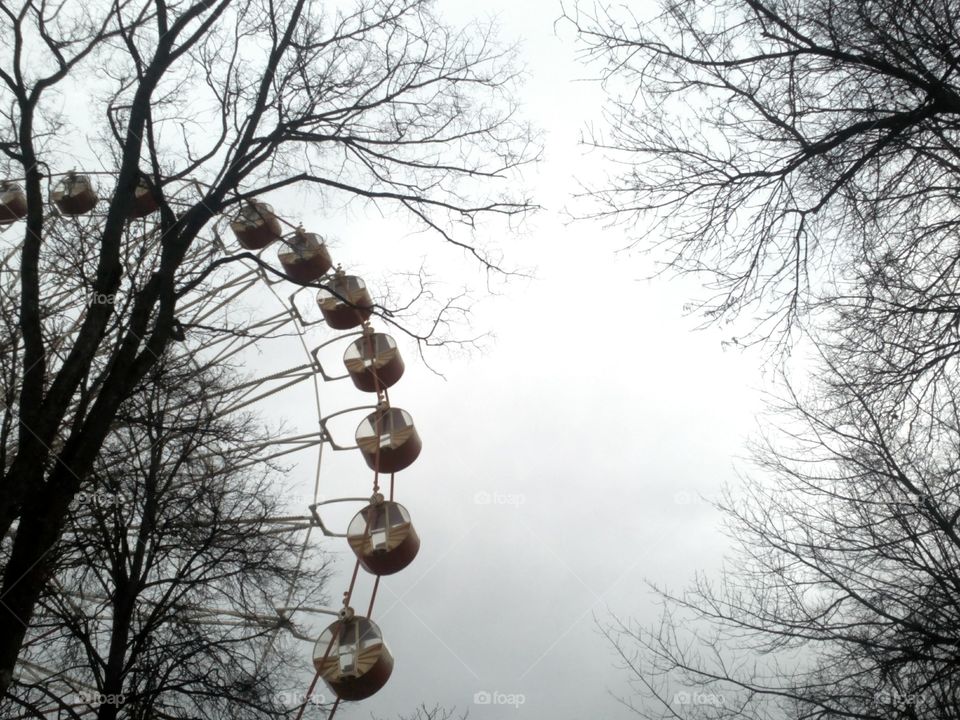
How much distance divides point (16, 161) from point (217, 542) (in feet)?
12.9

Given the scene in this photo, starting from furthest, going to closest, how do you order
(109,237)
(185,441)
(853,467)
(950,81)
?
(185,441) < (853,467) < (109,237) < (950,81)

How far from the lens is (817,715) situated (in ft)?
22.7

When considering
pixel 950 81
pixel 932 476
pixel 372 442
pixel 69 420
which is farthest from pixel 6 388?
pixel 932 476

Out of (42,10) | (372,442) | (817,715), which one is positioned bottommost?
(817,715)

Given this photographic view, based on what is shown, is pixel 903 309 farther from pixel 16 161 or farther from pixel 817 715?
pixel 16 161

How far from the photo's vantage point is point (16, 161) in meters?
7.64

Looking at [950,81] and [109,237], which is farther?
[109,237]

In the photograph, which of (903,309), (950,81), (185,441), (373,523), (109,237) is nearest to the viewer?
(950,81)

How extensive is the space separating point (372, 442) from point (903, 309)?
5049 millimetres

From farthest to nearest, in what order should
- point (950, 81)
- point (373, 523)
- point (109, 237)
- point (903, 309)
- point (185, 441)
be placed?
point (185, 441)
point (373, 523)
point (109, 237)
point (903, 309)
point (950, 81)

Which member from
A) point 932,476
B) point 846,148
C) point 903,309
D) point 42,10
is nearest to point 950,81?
point 846,148

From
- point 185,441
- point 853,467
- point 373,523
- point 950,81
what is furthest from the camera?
point 185,441

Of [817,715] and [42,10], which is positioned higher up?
[42,10]

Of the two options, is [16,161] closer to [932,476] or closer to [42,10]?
[42,10]
